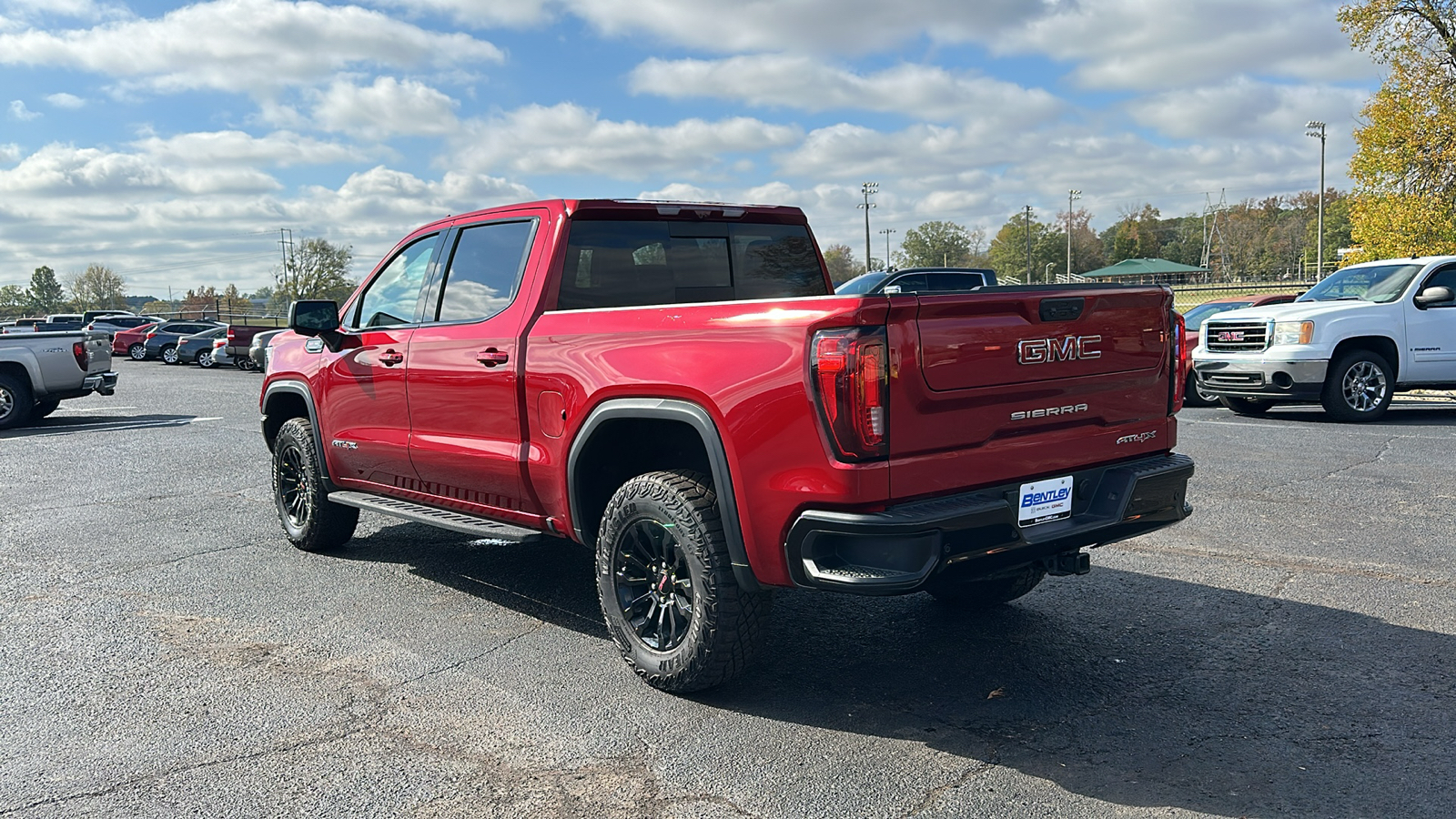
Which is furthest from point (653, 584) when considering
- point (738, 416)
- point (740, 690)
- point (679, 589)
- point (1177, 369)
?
point (1177, 369)

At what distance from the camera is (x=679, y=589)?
4219 mm

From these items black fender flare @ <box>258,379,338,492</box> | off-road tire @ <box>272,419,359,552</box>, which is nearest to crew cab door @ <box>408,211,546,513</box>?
black fender flare @ <box>258,379,338,492</box>

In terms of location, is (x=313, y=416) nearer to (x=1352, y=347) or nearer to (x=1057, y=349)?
(x=1057, y=349)

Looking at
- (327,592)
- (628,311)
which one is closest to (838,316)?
(628,311)

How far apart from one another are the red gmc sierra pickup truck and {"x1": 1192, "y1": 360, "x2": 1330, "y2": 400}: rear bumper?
864 centimetres

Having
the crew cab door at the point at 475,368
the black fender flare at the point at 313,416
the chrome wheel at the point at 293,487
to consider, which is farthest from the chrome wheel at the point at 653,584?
the chrome wheel at the point at 293,487

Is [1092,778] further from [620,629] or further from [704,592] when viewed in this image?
[620,629]

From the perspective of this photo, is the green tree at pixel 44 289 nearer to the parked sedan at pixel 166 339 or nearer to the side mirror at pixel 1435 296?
the parked sedan at pixel 166 339

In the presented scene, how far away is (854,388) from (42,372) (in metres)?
16.0

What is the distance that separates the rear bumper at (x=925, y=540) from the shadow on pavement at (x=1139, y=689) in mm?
595

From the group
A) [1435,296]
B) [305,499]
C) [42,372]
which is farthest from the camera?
[42,372]

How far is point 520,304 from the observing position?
197 inches

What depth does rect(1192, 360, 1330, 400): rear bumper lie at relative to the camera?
1227 cm

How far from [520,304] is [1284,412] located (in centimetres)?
1200
